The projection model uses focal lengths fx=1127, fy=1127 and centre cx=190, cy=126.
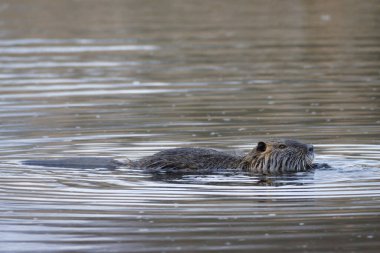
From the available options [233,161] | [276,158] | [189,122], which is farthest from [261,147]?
[189,122]

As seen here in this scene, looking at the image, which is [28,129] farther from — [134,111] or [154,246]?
[154,246]

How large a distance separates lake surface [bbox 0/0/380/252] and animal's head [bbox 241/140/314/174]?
0.71ft

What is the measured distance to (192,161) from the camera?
408 inches

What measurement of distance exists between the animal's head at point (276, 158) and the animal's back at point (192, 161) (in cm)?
15

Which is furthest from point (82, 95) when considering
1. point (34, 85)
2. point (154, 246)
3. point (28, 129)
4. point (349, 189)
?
point (154, 246)

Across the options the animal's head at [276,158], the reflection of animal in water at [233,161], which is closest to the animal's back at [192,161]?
the reflection of animal in water at [233,161]

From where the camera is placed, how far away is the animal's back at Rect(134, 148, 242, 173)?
10336 mm

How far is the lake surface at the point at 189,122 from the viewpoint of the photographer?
7.95 meters

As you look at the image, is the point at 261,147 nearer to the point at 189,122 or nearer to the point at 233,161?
the point at 233,161

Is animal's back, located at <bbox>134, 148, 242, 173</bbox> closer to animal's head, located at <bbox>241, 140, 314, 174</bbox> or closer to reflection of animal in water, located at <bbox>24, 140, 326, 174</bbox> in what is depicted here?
reflection of animal in water, located at <bbox>24, 140, 326, 174</bbox>

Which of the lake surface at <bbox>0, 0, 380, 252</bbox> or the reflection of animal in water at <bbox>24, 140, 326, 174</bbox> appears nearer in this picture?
the lake surface at <bbox>0, 0, 380, 252</bbox>

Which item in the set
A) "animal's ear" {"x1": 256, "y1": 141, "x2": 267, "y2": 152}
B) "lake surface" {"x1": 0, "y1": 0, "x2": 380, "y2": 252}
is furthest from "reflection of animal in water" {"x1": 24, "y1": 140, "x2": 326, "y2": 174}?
"lake surface" {"x1": 0, "y1": 0, "x2": 380, "y2": 252}

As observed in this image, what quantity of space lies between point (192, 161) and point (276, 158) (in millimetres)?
772

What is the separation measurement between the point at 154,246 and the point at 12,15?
21.4m
